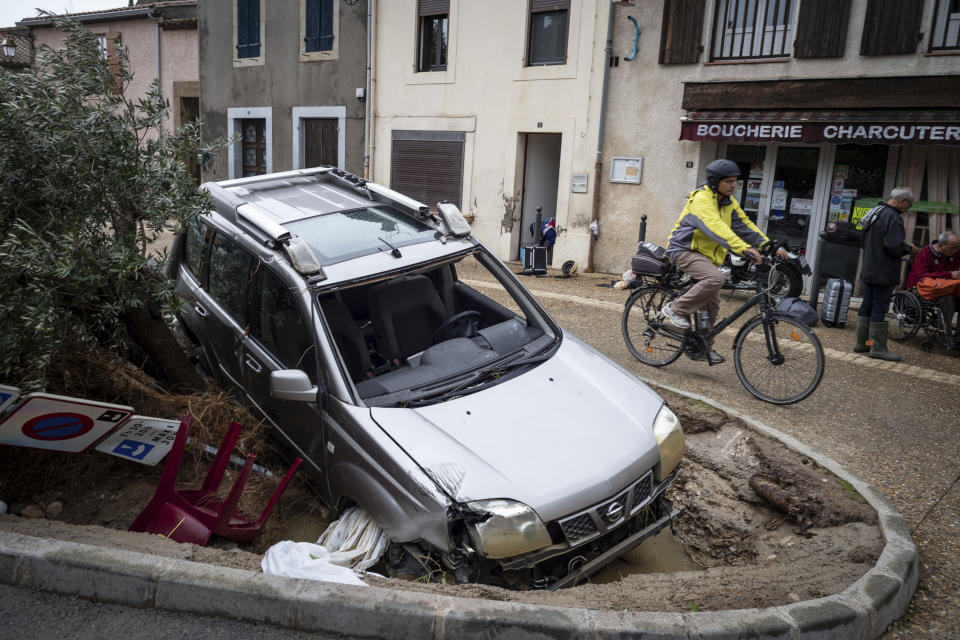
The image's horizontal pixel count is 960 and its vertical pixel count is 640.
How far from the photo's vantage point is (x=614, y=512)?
11.5 feet

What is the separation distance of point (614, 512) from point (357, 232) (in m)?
2.42

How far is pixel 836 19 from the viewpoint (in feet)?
34.2

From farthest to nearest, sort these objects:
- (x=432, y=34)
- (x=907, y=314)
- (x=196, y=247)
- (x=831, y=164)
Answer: (x=432, y=34)
(x=831, y=164)
(x=907, y=314)
(x=196, y=247)

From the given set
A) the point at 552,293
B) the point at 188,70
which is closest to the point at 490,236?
the point at 552,293

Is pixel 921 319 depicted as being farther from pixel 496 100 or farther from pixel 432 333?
pixel 496 100

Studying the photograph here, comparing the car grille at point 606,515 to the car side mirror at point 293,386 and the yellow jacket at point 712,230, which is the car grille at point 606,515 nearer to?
the car side mirror at point 293,386

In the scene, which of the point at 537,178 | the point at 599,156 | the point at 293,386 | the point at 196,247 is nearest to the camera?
the point at 293,386

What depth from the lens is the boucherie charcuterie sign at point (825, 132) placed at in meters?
9.53

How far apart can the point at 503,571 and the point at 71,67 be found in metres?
3.76

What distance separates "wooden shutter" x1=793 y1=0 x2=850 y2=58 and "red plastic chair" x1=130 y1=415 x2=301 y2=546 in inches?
391

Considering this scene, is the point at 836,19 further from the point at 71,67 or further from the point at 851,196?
the point at 71,67

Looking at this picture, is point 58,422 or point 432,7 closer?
point 58,422

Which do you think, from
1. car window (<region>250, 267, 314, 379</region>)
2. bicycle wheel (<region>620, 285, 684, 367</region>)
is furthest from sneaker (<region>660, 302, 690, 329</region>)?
car window (<region>250, 267, 314, 379</region>)

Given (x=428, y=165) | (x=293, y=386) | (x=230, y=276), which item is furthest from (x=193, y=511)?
(x=428, y=165)
